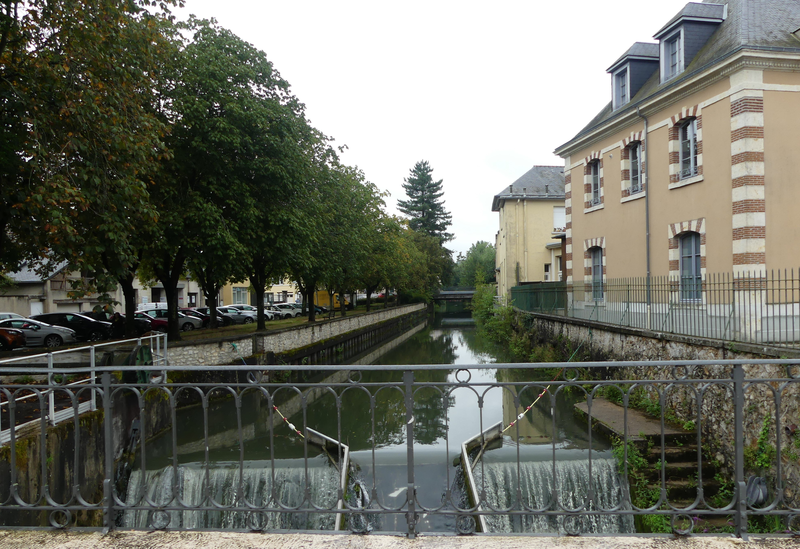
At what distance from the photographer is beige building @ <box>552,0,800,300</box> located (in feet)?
39.8

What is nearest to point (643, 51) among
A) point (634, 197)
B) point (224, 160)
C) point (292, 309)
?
point (634, 197)

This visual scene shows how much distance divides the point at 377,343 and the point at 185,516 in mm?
27341

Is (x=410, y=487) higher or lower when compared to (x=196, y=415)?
higher

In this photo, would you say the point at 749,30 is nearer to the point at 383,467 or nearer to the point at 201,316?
the point at 383,467

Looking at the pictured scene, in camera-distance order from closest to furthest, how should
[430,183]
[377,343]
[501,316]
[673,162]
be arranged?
[673,162] < [501,316] < [377,343] < [430,183]

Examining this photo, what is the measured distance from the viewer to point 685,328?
11273mm

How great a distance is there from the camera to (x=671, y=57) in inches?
630

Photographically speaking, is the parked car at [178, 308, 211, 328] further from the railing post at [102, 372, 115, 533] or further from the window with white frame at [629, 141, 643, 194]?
the railing post at [102, 372, 115, 533]

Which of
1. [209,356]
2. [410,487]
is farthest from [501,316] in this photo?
[410,487]

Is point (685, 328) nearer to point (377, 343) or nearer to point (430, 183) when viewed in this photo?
point (377, 343)

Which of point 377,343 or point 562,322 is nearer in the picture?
point 562,322

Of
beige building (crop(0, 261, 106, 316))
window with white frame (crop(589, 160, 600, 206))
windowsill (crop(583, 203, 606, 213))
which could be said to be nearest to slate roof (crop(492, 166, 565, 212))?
window with white frame (crop(589, 160, 600, 206))

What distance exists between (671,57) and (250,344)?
649 inches

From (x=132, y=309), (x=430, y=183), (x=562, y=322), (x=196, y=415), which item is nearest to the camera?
(x=196, y=415)
